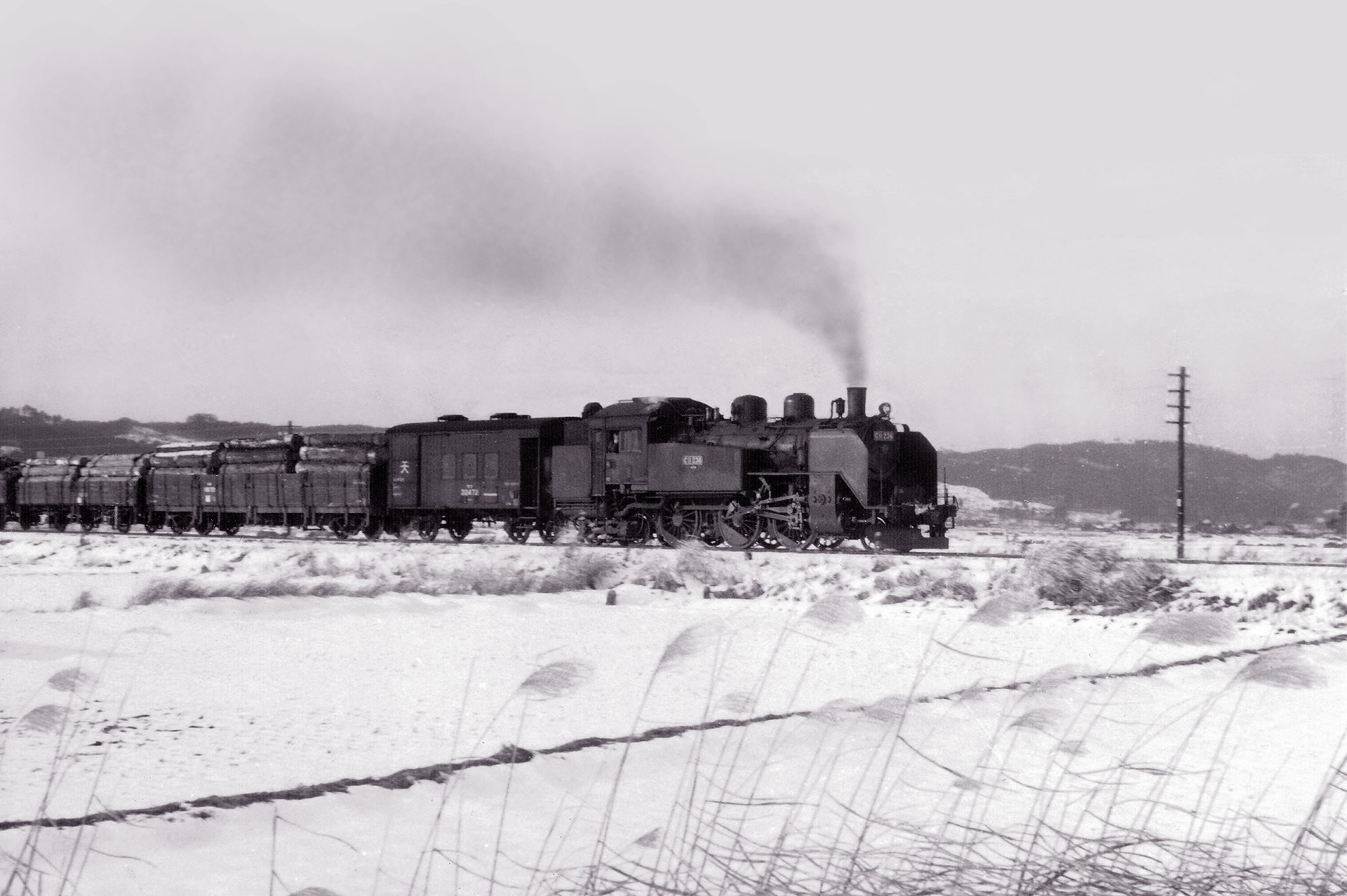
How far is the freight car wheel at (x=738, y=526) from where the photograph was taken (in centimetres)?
2225

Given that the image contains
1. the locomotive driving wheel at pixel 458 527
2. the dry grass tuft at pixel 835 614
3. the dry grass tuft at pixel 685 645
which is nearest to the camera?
the dry grass tuft at pixel 685 645

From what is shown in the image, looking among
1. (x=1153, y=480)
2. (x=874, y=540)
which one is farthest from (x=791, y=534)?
(x=1153, y=480)

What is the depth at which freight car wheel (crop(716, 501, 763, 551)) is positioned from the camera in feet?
73.0

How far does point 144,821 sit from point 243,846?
19.5 inches

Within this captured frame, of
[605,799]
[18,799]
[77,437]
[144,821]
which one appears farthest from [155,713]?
[77,437]

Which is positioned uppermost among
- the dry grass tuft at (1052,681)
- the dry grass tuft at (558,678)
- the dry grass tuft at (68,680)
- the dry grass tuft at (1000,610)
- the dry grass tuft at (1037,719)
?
the dry grass tuft at (1000,610)

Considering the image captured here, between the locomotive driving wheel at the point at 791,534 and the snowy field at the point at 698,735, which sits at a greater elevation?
the locomotive driving wheel at the point at 791,534

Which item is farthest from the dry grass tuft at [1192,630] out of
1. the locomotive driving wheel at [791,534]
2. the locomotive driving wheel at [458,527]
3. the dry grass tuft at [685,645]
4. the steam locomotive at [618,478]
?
the locomotive driving wheel at [458,527]

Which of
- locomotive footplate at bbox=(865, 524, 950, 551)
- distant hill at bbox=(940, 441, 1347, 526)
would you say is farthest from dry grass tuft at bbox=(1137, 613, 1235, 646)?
distant hill at bbox=(940, 441, 1347, 526)

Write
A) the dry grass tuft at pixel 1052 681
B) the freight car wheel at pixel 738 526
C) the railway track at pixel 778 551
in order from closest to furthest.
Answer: the dry grass tuft at pixel 1052 681 → the railway track at pixel 778 551 → the freight car wheel at pixel 738 526

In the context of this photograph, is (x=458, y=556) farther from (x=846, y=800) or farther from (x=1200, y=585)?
(x=846, y=800)

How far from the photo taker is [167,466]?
35.8 metres

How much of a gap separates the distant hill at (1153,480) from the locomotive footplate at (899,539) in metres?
87.6

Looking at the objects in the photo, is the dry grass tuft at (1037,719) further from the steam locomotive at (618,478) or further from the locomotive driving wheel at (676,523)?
the locomotive driving wheel at (676,523)
